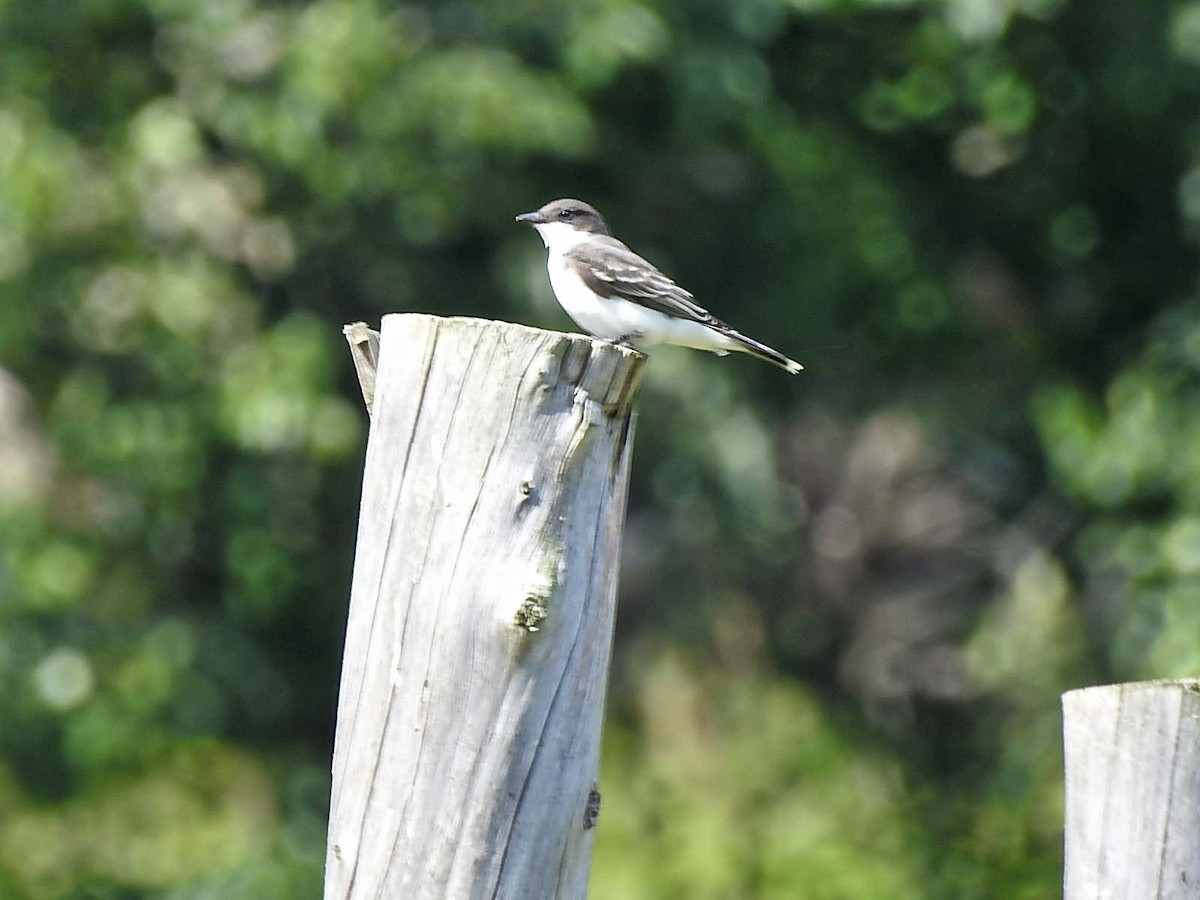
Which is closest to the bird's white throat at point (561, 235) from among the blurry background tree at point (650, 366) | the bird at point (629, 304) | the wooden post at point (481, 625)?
the bird at point (629, 304)

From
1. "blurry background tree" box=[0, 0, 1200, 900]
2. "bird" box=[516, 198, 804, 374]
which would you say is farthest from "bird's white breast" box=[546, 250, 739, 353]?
"blurry background tree" box=[0, 0, 1200, 900]

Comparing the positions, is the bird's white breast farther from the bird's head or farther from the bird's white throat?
the bird's head

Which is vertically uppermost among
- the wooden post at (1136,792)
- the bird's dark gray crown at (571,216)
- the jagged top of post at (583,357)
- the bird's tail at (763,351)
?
the bird's dark gray crown at (571,216)

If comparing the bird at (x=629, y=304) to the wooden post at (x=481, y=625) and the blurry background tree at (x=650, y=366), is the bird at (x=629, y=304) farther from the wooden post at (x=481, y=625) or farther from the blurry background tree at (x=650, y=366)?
the blurry background tree at (x=650, y=366)

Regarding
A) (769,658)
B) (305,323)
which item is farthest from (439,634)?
(769,658)

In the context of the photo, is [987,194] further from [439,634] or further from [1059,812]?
[439,634]

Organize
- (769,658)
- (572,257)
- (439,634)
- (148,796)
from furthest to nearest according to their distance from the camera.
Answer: (769,658) < (148,796) < (572,257) < (439,634)

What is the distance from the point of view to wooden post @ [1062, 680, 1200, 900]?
3189 mm

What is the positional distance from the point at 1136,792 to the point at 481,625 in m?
1.27

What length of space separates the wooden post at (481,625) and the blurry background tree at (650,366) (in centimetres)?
556

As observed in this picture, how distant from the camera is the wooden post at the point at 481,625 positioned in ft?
10.1

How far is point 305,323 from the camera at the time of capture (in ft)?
31.7

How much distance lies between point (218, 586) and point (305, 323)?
6.86ft

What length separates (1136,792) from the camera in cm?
323
